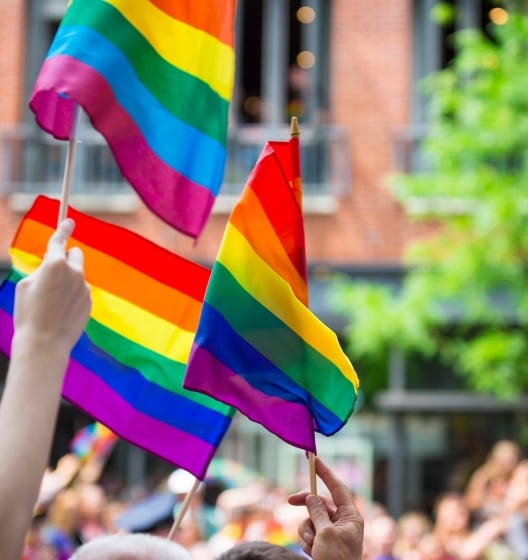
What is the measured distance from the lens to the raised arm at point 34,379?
7.19 feet

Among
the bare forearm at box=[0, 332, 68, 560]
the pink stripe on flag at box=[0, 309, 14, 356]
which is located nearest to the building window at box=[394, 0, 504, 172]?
the pink stripe on flag at box=[0, 309, 14, 356]

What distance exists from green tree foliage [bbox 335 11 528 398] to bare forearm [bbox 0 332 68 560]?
29.9 ft

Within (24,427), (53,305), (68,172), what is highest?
(68,172)

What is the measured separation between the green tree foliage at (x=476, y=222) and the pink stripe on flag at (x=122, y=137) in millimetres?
7256

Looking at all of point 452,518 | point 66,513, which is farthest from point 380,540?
point 66,513

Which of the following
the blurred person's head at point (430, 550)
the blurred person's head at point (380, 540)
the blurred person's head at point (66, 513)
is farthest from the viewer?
the blurred person's head at point (66, 513)

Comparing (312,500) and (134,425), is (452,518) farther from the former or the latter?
(312,500)

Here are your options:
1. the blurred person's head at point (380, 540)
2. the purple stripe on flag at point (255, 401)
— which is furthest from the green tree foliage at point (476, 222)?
the purple stripe on flag at point (255, 401)

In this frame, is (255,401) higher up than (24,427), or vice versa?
(24,427)

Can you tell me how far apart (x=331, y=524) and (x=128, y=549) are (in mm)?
436

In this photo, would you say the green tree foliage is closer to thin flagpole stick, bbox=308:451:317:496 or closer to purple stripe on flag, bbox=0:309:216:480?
purple stripe on flag, bbox=0:309:216:480

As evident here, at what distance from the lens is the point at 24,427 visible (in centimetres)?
223

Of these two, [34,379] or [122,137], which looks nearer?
[34,379]

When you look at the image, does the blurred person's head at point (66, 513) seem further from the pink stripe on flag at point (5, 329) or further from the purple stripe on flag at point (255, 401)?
the purple stripe on flag at point (255, 401)
